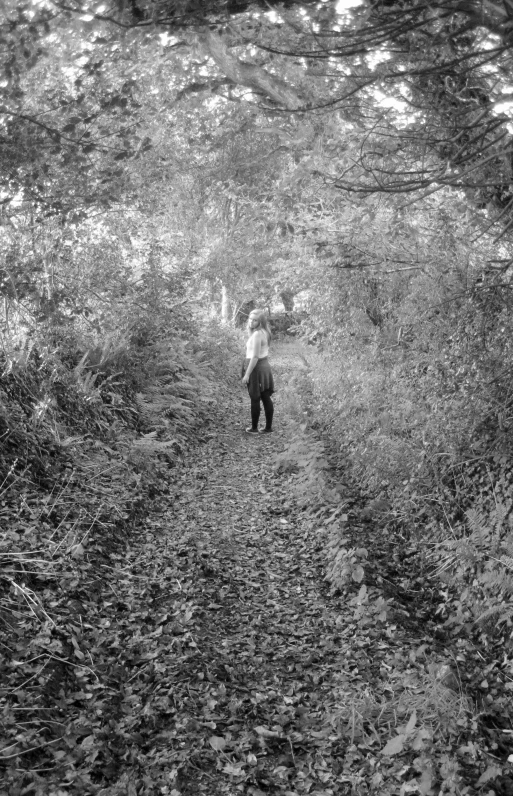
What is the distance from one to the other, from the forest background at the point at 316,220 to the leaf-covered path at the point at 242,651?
110 centimetres

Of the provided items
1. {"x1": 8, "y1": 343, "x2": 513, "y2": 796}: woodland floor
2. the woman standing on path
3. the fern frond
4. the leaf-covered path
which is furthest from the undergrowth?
the fern frond

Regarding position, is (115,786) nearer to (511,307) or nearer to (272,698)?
(272,698)

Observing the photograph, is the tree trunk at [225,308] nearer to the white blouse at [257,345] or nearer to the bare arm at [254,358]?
the white blouse at [257,345]

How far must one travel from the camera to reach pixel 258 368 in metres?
11.9

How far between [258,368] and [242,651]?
298 inches

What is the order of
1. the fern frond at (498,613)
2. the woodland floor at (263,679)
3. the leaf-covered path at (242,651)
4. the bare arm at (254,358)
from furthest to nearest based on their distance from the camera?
the bare arm at (254,358), the fern frond at (498,613), the leaf-covered path at (242,651), the woodland floor at (263,679)

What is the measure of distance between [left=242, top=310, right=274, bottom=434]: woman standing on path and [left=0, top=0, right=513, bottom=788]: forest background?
1.24 meters

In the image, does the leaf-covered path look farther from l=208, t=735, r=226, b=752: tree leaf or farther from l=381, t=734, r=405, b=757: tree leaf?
l=381, t=734, r=405, b=757: tree leaf

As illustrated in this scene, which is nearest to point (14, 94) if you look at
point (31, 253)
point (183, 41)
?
point (183, 41)

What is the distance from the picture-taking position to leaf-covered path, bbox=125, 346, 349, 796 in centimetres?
361

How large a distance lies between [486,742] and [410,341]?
692 centimetres

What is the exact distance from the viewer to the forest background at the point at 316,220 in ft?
13.3

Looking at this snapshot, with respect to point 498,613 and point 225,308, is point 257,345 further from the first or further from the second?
point 225,308

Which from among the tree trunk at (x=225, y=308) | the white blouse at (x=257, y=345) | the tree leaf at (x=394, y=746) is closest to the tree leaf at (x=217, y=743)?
the tree leaf at (x=394, y=746)
